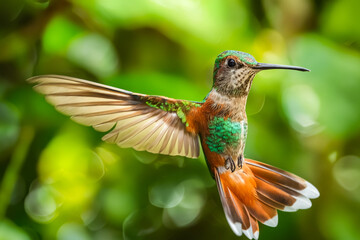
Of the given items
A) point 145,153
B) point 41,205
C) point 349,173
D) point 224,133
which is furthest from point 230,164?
point 349,173

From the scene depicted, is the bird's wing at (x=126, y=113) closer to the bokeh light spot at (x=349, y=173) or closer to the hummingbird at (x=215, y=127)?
the hummingbird at (x=215, y=127)

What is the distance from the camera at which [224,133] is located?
28 centimetres

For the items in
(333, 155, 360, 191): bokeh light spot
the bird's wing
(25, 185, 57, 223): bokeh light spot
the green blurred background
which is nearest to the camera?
the bird's wing

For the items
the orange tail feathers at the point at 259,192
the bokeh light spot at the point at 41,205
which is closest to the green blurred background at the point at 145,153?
the bokeh light spot at the point at 41,205

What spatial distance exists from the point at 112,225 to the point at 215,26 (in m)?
0.49

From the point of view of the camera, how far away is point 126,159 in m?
0.82

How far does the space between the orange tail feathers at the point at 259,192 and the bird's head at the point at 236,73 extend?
0.06m

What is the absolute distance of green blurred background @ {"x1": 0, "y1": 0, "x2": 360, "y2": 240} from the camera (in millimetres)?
674

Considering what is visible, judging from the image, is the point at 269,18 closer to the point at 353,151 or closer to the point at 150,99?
the point at 353,151

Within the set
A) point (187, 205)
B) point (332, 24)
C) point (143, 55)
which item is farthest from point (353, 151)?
point (143, 55)

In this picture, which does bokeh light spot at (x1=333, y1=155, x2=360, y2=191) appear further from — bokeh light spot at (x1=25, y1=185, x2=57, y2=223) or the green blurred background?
bokeh light spot at (x1=25, y1=185, x2=57, y2=223)

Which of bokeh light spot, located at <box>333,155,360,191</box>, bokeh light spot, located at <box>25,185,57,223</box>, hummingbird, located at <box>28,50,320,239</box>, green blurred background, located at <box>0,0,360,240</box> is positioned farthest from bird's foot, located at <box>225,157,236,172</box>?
bokeh light spot, located at <box>333,155,360,191</box>

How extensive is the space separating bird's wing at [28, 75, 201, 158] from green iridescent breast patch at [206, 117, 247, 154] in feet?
0.08

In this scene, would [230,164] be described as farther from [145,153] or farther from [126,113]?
[145,153]
